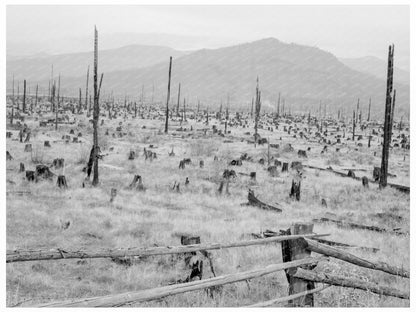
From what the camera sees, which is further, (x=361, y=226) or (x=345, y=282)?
(x=361, y=226)

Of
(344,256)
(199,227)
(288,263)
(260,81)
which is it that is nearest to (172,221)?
(199,227)

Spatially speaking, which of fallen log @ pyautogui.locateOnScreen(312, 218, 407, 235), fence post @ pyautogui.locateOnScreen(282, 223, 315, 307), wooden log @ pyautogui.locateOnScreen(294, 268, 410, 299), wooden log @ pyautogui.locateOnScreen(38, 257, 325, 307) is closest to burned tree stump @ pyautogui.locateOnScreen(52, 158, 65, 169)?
fallen log @ pyautogui.locateOnScreen(312, 218, 407, 235)

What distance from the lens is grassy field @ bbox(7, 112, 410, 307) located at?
743cm

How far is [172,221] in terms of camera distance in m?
11.8

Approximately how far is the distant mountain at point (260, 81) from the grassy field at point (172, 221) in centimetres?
12488

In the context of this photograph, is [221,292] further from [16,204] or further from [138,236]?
[16,204]

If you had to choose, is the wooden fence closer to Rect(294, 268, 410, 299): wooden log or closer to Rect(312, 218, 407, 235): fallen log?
Rect(294, 268, 410, 299): wooden log

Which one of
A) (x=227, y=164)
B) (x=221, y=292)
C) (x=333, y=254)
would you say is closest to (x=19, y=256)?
(x=221, y=292)

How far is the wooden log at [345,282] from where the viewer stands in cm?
586

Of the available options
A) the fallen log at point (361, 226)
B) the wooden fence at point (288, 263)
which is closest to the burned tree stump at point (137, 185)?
the fallen log at point (361, 226)

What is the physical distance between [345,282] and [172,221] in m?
6.18

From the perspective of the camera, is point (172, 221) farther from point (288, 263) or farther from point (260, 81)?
point (260, 81)

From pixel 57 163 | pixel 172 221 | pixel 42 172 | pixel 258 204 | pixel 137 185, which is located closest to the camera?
pixel 172 221
